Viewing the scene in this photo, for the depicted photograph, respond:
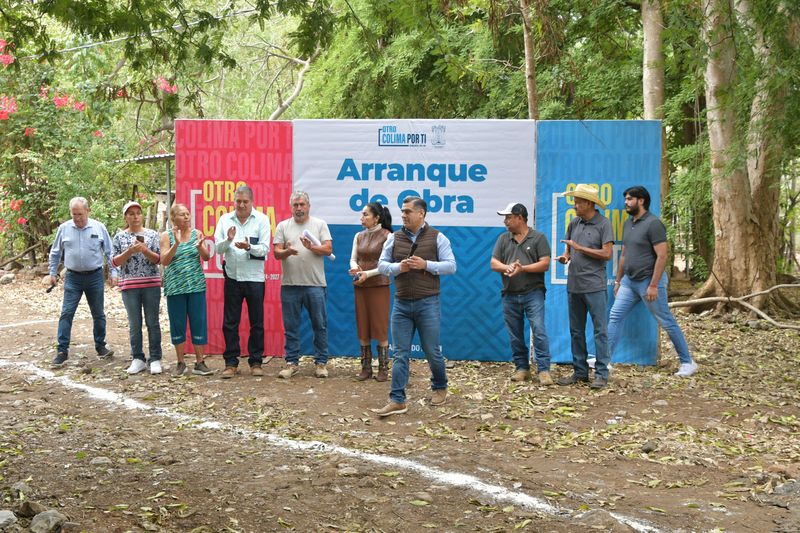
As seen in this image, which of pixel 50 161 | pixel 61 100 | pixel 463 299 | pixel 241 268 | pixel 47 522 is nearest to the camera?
pixel 47 522

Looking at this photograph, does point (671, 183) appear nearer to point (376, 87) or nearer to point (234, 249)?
point (376, 87)

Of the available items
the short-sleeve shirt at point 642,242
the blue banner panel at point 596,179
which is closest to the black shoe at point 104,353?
the blue banner panel at point 596,179

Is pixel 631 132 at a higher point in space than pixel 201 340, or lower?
higher

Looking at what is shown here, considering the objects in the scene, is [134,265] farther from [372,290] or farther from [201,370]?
[372,290]

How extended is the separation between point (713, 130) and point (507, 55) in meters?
4.83

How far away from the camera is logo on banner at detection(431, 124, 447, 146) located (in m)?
9.72

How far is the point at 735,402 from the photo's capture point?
26.7 feet

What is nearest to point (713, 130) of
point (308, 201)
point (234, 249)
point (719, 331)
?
point (719, 331)

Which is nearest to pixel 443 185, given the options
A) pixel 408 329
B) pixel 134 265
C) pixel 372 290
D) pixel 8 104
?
pixel 372 290

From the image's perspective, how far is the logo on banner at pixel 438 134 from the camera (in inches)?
383

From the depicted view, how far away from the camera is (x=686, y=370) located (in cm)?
922

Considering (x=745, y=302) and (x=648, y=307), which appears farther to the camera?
(x=745, y=302)

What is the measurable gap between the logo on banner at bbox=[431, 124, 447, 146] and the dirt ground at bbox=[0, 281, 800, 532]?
2395mm

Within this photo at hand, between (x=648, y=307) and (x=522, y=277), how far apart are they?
4.51 ft
